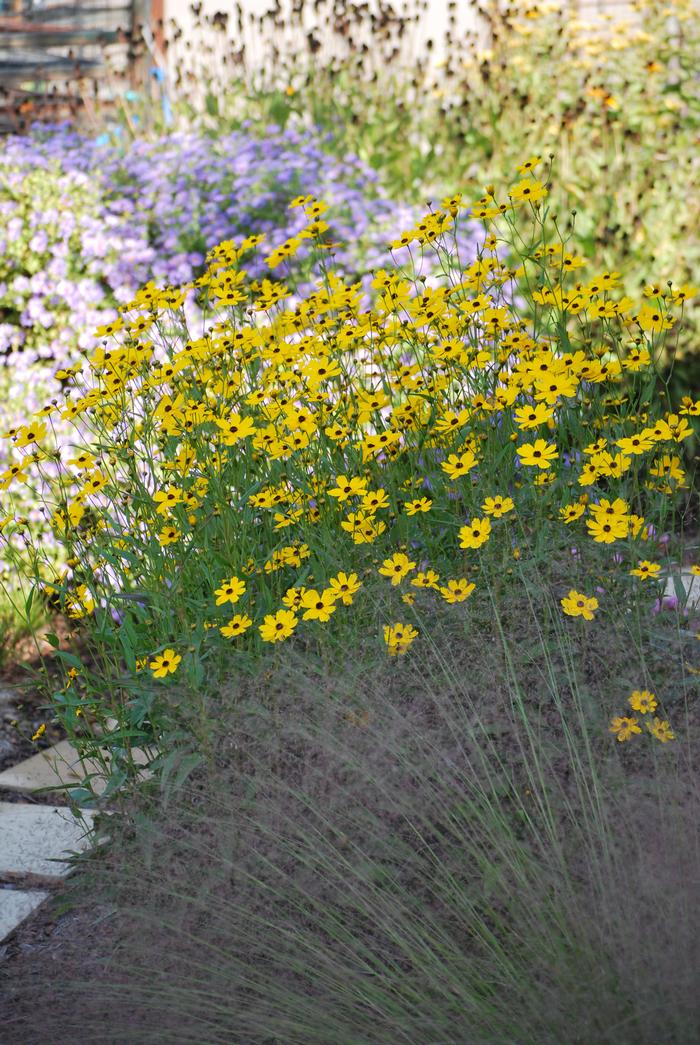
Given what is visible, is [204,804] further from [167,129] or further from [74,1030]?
[167,129]

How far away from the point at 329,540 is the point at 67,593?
2.24 ft

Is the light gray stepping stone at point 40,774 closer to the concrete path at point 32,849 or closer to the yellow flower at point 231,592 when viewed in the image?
the concrete path at point 32,849

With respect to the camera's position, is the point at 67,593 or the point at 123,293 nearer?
the point at 67,593

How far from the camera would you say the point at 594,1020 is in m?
1.52

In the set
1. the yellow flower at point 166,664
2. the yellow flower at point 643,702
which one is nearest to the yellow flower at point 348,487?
the yellow flower at point 166,664

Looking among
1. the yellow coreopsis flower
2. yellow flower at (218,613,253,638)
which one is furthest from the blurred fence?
the yellow coreopsis flower

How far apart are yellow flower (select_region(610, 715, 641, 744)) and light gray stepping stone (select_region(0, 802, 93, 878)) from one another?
3.95ft

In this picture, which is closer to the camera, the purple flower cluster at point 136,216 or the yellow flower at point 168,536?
the yellow flower at point 168,536

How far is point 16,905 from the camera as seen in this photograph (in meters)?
2.55

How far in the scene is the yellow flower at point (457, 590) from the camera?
2234 millimetres

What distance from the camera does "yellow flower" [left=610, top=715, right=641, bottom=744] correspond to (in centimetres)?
209

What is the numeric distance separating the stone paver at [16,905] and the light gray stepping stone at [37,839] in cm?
6

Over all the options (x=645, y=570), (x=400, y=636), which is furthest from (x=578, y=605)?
(x=400, y=636)

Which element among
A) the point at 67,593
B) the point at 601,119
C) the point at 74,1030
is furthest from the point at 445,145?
the point at 74,1030
